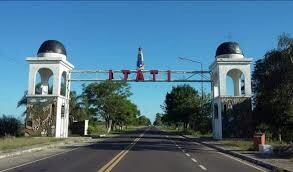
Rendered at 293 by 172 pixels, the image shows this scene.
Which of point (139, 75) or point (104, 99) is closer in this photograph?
point (139, 75)

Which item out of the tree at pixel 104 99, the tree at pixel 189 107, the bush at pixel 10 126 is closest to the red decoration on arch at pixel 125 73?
the bush at pixel 10 126

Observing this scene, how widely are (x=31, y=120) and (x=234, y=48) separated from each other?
77.5 ft

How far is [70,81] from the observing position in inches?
2221

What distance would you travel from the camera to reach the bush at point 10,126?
52469 millimetres

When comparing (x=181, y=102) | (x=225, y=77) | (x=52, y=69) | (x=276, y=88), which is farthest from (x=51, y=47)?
(x=181, y=102)

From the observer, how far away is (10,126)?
5331cm

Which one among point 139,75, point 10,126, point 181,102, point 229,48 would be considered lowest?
point 10,126

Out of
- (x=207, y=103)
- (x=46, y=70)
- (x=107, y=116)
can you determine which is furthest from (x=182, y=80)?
(x=107, y=116)

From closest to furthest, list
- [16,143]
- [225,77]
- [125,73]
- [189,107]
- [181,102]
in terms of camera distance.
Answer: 1. [16,143]
2. [225,77]
3. [125,73]
4. [189,107]
5. [181,102]

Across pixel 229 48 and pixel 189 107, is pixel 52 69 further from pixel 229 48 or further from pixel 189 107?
pixel 189 107

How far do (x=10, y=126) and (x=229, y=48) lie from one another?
25.8 metres

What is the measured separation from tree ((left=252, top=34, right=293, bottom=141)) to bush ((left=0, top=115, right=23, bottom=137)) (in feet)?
86.0

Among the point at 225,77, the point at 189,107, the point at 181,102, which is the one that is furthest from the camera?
the point at 181,102

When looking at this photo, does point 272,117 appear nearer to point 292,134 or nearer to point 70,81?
point 292,134
